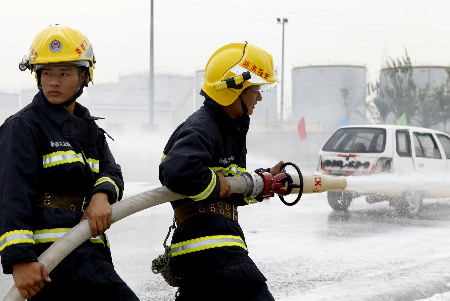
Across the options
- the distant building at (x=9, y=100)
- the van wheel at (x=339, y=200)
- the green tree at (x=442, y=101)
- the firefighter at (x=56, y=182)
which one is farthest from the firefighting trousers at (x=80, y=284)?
the distant building at (x=9, y=100)

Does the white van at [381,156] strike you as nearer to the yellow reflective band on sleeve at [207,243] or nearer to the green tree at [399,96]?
the yellow reflective band on sleeve at [207,243]

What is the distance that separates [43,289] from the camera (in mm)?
2244

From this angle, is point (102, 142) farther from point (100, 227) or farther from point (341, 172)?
point (341, 172)

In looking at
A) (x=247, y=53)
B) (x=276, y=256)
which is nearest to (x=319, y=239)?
(x=276, y=256)

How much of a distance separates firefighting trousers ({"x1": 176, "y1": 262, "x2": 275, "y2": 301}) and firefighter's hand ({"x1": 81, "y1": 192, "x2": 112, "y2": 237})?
440mm

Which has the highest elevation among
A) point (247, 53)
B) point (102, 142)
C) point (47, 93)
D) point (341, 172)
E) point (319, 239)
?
point (247, 53)

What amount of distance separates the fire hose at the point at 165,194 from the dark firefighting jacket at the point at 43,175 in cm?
8

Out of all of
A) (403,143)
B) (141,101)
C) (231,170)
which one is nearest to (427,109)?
(141,101)

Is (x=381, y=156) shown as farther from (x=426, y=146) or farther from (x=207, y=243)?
(x=207, y=243)

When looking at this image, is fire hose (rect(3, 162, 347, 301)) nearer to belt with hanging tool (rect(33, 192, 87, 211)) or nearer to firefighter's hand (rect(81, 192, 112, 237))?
firefighter's hand (rect(81, 192, 112, 237))

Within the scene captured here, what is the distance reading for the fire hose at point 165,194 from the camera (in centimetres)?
211

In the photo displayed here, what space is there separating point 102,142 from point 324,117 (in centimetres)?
5702

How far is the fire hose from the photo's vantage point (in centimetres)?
211

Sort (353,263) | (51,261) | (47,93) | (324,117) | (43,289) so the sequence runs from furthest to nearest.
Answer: (324,117)
(353,263)
(47,93)
(43,289)
(51,261)
